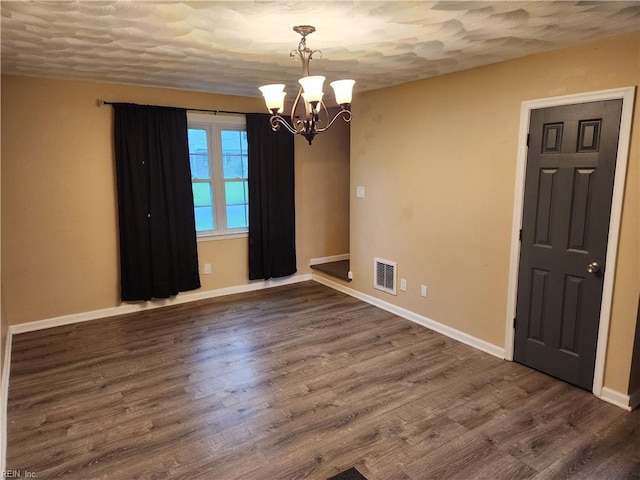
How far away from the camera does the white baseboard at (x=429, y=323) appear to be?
3.51 m

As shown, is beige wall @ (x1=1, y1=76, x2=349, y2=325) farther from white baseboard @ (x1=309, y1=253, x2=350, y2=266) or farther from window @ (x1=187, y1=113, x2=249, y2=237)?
white baseboard @ (x1=309, y1=253, x2=350, y2=266)

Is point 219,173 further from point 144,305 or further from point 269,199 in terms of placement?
point 144,305

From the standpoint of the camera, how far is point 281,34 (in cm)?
248

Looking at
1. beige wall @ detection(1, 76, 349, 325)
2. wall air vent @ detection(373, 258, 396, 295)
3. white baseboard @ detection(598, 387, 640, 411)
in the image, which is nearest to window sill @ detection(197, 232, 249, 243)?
beige wall @ detection(1, 76, 349, 325)

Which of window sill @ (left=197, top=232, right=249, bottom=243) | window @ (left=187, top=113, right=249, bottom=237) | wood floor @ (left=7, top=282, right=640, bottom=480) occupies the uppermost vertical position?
window @ (left=187, top=113, right=249, bottom=237)

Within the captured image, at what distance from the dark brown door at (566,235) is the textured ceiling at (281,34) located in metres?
0.58

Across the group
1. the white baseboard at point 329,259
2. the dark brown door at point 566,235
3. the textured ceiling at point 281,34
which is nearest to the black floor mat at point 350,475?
the dark brown door at point 566,235

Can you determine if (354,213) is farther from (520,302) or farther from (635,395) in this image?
(635,395)

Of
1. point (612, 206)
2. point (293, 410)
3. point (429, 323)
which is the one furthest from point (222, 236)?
point (612, 206)

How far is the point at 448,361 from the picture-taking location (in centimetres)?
337

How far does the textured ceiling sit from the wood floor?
7.82ft

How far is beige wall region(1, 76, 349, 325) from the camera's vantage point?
3.75m

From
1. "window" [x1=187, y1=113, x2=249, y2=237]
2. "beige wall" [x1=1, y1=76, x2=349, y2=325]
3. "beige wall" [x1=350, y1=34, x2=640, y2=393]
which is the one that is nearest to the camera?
"beige wall" [x1=350, y1=34, x2=640, y2=393]

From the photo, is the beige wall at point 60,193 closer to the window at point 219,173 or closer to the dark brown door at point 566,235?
the window at point 219,173
